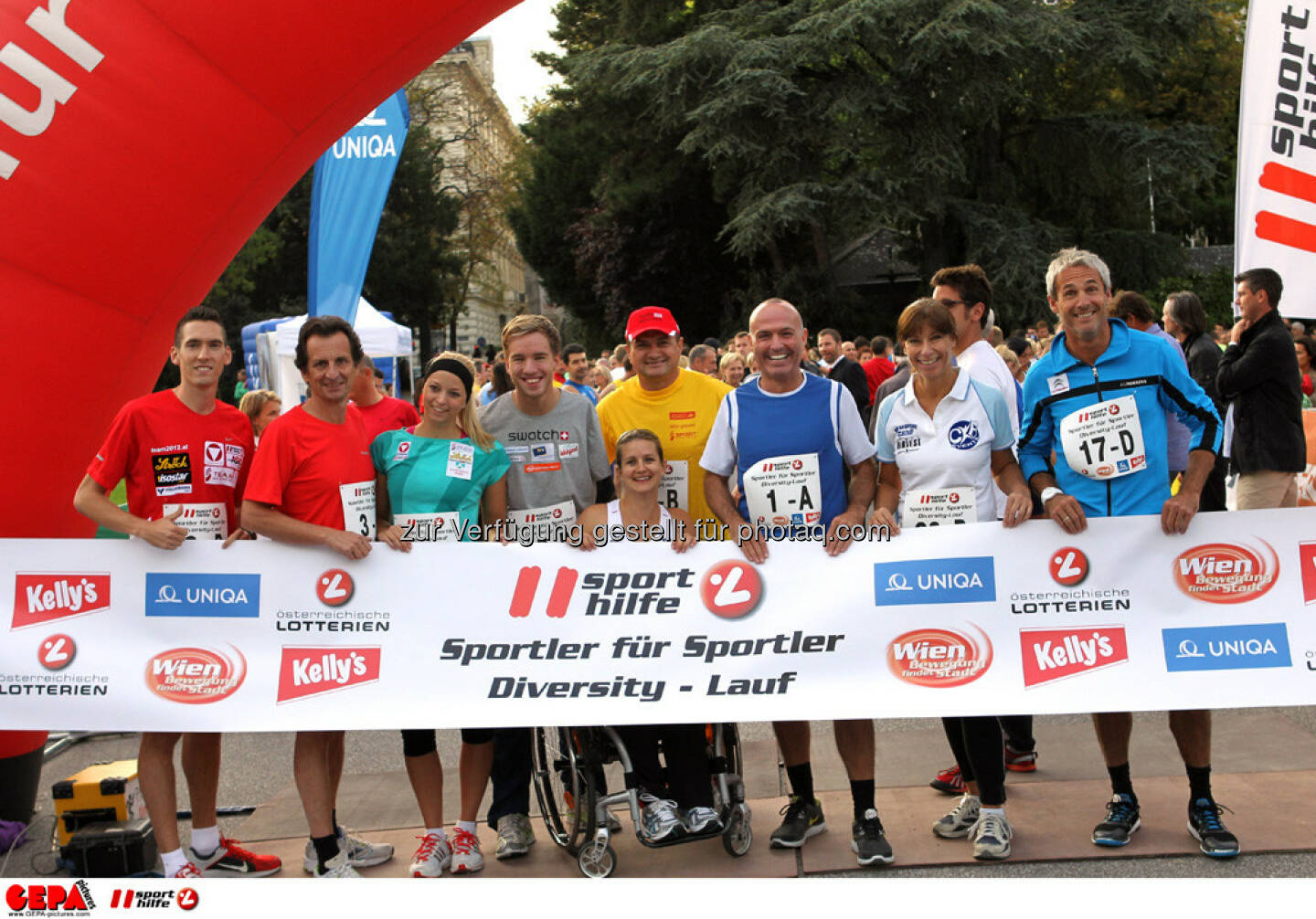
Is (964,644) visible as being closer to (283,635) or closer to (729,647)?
(729,647)

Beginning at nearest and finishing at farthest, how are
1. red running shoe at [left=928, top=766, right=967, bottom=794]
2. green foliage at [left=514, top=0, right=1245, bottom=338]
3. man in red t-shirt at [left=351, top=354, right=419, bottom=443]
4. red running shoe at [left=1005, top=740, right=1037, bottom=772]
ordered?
red running shoe at [left=928, top=766, right=967, bottom=794]
man in red t-shirt at [left=351, top=354, right=419, bottom=443]
red running shoe at [left=1005, top=740, right=1037, bottom=772]
green foliage at [left=514, top=0, right=1245, bottom=338]

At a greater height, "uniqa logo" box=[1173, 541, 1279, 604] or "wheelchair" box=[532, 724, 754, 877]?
"uniqa logo" box=[1173, 541, 1279, 604]

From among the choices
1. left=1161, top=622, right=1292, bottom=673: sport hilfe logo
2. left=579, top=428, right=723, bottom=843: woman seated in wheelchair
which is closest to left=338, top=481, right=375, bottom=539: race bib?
left=579, top=428, right=723, bottom=843: woman seated in wheelchair

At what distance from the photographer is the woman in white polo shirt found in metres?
4.35

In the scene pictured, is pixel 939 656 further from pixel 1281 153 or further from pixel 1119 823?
pixel 1281 153

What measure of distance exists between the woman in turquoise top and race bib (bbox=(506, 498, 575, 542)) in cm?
7

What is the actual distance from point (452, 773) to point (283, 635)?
1953 mm

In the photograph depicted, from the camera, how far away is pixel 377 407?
549 centimetres

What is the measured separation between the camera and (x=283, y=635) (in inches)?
170

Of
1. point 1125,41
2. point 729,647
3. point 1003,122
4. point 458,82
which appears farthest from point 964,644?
point 458,82

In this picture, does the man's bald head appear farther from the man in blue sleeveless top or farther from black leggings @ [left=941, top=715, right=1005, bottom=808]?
black leggings @ [left=941, top=715, right=1005, bottom=808]

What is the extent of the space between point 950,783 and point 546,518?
218 cm

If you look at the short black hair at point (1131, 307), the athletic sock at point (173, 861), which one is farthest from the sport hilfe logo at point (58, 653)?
the short black hair at point (1131, 307)

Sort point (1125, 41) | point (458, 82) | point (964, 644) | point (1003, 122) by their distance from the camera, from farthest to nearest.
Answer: point (458, 82) → point (1003, 122) → point (1125, 41) → point (964, 644)
